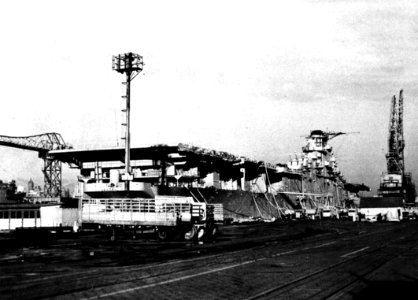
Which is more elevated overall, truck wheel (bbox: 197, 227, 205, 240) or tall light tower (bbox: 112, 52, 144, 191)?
tall light tower (bbox: 112, 52, 144, 191)

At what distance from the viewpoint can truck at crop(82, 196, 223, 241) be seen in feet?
95.3

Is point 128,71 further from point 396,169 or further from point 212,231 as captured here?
point 396,169

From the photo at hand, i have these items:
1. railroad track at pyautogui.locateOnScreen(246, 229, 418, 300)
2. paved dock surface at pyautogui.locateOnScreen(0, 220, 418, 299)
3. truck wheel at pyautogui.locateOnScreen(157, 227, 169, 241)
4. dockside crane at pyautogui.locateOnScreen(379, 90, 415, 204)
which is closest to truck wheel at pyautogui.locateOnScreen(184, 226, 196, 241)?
truck wheel at pyautogui.locateOnScreen(157, 227, 169, 241)

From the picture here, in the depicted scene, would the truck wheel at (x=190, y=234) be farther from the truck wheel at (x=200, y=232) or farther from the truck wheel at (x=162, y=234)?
the truck wheel at (x=162, y=234)

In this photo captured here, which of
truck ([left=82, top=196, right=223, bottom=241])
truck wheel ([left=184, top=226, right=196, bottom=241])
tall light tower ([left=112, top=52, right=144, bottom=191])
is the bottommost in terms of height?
truck wheel ([left=184, top=226, right=196, bottom=241])

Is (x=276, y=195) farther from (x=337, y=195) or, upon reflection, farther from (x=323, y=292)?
(x=323, y=292)

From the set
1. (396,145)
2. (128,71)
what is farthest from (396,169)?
(128,71)

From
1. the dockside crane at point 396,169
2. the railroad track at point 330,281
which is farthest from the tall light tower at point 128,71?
the dockside crane at point 396,169

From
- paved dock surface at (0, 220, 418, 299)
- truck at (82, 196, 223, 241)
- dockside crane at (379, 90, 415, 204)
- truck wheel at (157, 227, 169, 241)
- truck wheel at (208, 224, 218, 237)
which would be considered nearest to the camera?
paved dock surface at (0, 220, 418, 299)

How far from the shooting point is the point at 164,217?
29.2 metres

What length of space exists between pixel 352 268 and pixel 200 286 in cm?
533

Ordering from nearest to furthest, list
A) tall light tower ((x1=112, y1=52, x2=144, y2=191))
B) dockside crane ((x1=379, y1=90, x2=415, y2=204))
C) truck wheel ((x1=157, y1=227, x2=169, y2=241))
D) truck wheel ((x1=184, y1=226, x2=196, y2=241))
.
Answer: truck wheel ((x1=184, y1=226, x2=196, y2=241)) < truck wheel ((x1=157, y1=227, x2=169, y2=241)) < tall light tower ((x1=112, y1=52, x2=144, y2=191)) < dockside crane ((x1=379, y1=90, x2=415, y2=204))

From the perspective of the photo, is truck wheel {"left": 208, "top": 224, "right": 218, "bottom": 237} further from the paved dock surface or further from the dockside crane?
the dockside crane

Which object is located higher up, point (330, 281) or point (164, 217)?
point (164, 217)
